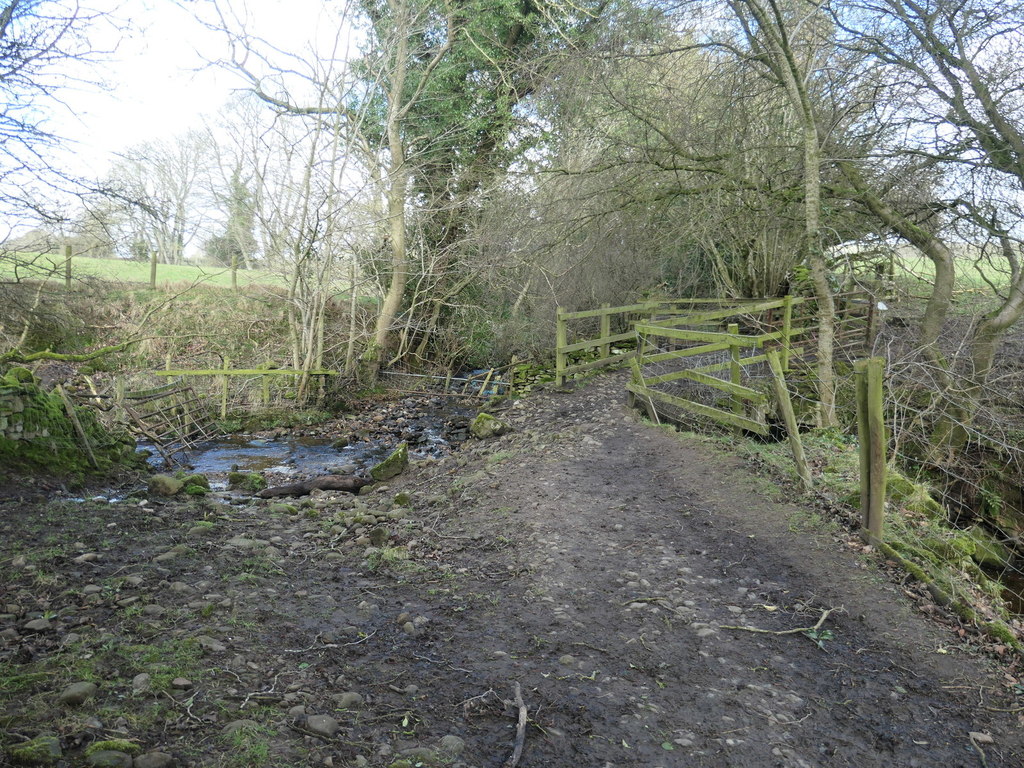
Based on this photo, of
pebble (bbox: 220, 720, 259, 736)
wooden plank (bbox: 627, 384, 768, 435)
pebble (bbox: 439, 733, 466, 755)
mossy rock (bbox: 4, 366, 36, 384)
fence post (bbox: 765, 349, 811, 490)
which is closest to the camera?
pebble (bbox: 220, 720, 259, 736)

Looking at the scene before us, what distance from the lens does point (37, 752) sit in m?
2.99

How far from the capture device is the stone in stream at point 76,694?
347 centimetres

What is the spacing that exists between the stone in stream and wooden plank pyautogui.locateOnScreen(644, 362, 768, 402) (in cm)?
703

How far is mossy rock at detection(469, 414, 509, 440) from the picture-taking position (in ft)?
43.8

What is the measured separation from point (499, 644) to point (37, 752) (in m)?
2.64

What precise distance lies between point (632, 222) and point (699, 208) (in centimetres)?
120

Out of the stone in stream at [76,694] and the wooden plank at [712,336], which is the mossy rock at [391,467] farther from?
the stone in stream at [76,694]

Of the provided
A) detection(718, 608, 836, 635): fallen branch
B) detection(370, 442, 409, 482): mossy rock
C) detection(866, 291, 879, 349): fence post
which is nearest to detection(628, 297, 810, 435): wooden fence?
detection(866, 291, 879, 349): fence post

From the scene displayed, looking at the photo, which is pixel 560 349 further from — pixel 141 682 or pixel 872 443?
Result: pixel 141 682

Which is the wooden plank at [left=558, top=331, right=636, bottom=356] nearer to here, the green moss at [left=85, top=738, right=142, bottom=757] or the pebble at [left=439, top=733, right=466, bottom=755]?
the pebble at [left=439, top=733, right=466, bottom=755]

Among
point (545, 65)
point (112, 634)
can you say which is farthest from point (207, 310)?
point (112, 634)

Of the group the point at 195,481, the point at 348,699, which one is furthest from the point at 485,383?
the point at 348,699

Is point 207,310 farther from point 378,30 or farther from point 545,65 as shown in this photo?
point 545,65

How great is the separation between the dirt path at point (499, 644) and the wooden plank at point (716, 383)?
3.91 feet
